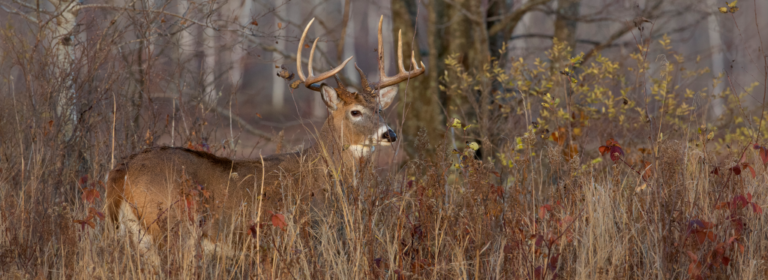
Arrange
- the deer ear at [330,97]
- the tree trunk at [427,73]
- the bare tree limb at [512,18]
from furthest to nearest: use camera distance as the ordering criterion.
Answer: the tree trunk at [427,73]
the bare tree limb at [512,18]
the deer ear at [330,97]

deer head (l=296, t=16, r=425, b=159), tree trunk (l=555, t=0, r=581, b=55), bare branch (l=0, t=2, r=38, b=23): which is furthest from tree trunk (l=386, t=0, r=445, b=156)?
bare branch (l=0, t=2, r=38, b=23)

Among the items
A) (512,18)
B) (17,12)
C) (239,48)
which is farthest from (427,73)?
(17,12)

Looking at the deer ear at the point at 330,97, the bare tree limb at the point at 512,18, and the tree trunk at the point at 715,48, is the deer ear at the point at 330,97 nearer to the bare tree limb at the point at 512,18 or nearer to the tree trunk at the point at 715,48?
the bare tree limb at the point at 512,18

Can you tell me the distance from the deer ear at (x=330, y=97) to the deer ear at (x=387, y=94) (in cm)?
48

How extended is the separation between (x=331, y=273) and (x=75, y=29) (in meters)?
3.78

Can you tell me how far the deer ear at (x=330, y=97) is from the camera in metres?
5.59

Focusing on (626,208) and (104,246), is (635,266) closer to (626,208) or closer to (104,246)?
(626,208)

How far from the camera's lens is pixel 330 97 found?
18.5 feet

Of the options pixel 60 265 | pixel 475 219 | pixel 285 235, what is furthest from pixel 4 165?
pixel 475 219

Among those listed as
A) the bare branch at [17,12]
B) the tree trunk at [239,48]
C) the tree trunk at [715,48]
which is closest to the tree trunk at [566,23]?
the tree trunk at [715,48]

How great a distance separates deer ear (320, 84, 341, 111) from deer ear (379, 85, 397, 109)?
1.58ft

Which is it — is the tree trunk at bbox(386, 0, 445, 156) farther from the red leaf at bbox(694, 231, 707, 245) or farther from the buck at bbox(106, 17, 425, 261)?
the red leaf at bbox(694, 231, 707, 245)

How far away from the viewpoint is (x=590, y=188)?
172 inches

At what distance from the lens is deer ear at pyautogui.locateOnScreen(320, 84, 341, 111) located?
18.3 feet
